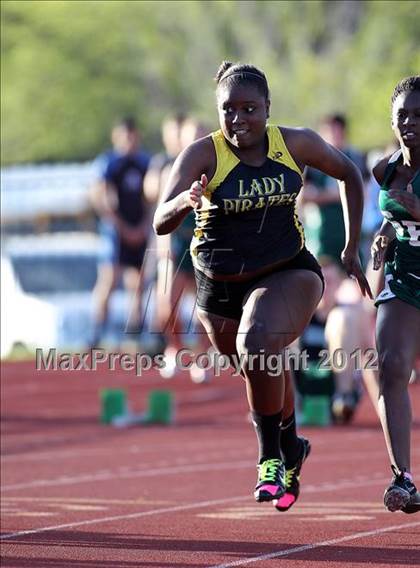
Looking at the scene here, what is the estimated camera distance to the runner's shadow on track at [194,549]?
718cm

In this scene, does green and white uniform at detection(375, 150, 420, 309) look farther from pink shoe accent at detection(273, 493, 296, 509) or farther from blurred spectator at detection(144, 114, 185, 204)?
blurred spectator at detection(144, 114, 185, 204)

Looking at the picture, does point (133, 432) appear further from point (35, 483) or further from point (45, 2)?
point (45, 2)

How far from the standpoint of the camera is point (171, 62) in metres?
47.5

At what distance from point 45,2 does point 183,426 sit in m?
39.4

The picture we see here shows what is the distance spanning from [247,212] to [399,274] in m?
0.77

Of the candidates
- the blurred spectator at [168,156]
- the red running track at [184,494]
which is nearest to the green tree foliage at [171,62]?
the blurred spectator at [168,156]

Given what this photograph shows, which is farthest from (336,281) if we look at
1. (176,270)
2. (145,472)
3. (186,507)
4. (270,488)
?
(270,488)

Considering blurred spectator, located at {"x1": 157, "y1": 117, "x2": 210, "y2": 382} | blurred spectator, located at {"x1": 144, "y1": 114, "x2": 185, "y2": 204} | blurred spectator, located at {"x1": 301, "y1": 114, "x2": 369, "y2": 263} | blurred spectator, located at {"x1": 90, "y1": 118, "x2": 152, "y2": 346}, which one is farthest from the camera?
blurred spectator, located at {"x1": 90, "y1": 118, "x2": 152, "y2": 346}

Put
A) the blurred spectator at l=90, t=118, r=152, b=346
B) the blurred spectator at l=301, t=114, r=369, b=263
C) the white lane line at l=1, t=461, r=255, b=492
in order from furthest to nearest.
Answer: the blurred spectator at l=90, t=118, r=152, b=346
the blurred spectator at l=301, t=114, r=369, b=263
the white lane line at l=1, t=461, r=255, b=492

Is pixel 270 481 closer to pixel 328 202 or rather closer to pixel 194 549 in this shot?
pixel 194 549

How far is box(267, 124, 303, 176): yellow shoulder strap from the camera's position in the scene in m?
7.64

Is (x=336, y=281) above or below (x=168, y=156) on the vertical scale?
below

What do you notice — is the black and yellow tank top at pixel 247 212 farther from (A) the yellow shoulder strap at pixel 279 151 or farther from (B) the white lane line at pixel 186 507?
(B) the white lane line at pixel 186 507

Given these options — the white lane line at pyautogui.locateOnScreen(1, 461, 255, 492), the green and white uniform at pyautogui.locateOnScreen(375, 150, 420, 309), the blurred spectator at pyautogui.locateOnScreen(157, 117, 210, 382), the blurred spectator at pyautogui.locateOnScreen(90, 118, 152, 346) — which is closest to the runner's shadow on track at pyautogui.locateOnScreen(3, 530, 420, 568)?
the green and white uniform at pyautogui.locateOnScreen(375, 150, 420, 309)
